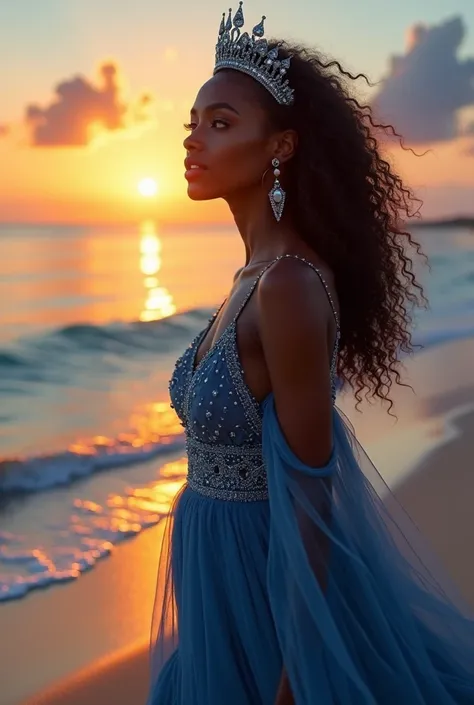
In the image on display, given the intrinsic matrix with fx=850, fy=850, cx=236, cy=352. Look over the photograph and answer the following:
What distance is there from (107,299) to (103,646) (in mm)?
17871

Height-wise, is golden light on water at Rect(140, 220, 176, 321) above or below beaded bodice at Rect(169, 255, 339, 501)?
above

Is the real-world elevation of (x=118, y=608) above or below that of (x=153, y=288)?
below

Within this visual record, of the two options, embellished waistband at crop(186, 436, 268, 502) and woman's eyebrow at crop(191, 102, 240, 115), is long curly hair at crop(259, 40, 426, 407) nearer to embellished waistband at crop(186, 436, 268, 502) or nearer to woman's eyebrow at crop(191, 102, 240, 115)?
woman's eyebrow at crop(191, 102, 240, 115)

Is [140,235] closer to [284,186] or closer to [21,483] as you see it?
[21,483]

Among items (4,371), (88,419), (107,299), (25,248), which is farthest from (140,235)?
(88,419)

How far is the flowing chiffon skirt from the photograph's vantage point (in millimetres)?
1830

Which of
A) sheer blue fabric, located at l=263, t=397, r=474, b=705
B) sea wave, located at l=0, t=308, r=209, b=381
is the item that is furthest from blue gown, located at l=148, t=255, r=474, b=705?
sea wave, located at l=0, t=308, r=209, b=381

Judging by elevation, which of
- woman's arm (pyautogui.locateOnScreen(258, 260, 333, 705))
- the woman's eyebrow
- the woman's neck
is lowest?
woman's arm (pyautogui.locateOnScreen(258, 260, 333, 705))

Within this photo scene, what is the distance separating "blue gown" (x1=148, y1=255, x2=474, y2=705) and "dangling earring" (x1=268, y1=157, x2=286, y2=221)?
0.24 m

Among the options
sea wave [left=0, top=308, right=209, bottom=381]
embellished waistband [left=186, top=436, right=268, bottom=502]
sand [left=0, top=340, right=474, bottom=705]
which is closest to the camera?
embellished waistband [left=186, top=436, right=268, bottom=502]

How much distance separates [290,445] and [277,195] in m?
0.64

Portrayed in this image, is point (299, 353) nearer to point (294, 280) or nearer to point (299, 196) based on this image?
point (294, 280)

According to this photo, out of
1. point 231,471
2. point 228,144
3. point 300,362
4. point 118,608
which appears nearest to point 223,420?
point 231,471

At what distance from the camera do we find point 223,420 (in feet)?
6.68
